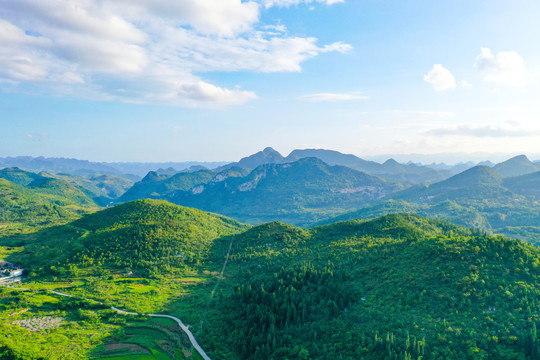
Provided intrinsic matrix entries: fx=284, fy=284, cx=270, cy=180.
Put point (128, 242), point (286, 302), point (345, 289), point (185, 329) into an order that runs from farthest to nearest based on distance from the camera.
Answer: point (128, 242) → point (345, 289) → point (185, 329) → point (286, 302)

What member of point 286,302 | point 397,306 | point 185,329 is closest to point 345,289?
point 397,306

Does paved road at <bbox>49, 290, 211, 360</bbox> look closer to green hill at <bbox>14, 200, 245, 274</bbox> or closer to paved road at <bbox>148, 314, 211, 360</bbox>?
paved road at <bbox>148, 314, 211, 360</bbox>

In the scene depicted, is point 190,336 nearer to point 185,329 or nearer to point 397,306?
point 185,329

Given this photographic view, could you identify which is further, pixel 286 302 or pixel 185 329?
pixel 185 329

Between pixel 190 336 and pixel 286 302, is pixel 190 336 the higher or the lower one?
the lower one

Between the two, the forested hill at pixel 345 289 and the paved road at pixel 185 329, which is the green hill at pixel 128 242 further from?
the paved road at pixel 185 329

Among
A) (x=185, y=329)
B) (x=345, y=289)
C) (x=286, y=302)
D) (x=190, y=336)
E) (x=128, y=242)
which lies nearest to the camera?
(x=190, y=336)

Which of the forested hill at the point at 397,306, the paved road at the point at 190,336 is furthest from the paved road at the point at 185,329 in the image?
the forested hill at the point at 397,306

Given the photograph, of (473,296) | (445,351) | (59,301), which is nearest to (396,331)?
(445,351)

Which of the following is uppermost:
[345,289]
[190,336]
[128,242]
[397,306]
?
[397,306]

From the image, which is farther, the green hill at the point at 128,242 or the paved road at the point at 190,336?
the green hill at the point at 128,242

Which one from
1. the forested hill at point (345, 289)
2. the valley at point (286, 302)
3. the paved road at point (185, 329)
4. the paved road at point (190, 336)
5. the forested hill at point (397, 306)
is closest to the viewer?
the forested hill at point (397, 306)

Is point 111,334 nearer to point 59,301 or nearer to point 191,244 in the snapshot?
point 59,301
